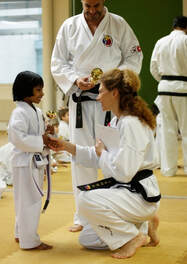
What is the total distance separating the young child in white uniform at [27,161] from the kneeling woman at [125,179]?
335 mm

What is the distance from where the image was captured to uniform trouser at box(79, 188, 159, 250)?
3.27 meters

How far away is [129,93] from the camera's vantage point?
3.38 m

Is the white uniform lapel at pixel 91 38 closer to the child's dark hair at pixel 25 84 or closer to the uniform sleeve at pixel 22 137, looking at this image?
the child's dark hair at pixel 25 84

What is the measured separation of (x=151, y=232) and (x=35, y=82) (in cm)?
125

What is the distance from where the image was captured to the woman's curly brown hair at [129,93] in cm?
337

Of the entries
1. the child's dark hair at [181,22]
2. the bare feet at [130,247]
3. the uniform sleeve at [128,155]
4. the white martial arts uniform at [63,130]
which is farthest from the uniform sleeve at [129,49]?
the white martial arts uniform at [63,130]

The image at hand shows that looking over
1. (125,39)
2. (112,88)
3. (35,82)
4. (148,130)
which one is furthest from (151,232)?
(125,39)

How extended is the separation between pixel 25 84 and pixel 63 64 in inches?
31.7

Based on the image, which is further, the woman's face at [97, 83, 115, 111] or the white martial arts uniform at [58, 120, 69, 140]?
the white martial arts uniform at [58, 120, 69, 140]

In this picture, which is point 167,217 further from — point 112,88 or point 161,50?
point 161,50

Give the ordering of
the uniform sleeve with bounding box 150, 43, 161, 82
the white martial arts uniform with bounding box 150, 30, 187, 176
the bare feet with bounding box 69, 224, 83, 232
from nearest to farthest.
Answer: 1. the bare feet with bounding box 69, 224, 83, 232
2. the white martial arts uniform with bounding box 150, 30, 187, 176
3. the uniform sleeve with bounding box 150, 43, 161, 82

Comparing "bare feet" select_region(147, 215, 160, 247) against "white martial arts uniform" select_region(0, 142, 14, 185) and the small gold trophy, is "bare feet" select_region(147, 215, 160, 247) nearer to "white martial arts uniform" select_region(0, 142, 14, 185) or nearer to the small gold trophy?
the small gold trophy

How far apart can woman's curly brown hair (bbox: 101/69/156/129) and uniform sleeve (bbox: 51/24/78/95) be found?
0.75 metres

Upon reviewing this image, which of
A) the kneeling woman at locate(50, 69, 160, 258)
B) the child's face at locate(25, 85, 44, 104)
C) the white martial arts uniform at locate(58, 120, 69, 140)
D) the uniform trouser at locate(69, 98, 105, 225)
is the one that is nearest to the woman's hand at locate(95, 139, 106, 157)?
the kneeling woman at locate(50, 69, 160, 258)
